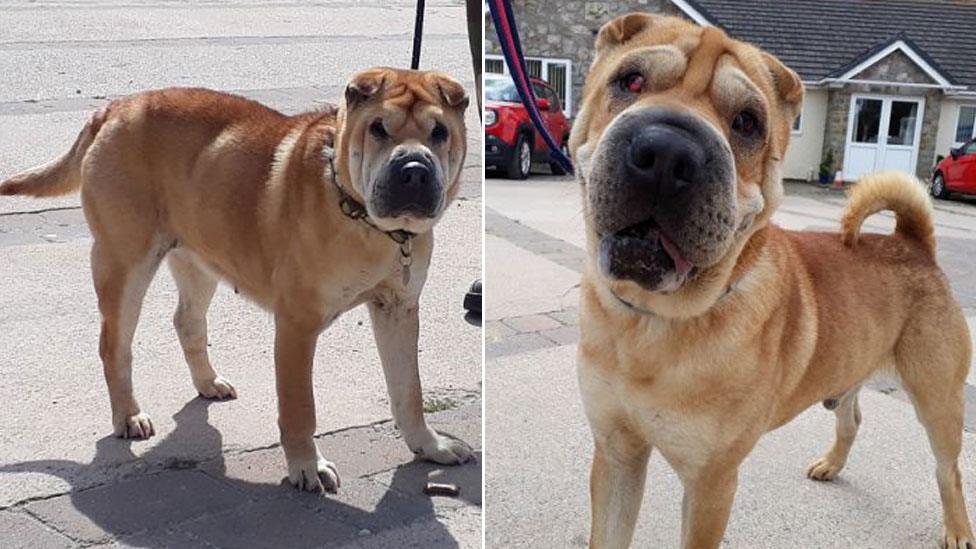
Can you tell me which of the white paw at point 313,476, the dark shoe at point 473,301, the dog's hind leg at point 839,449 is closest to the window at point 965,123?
the dark shoe at point 473,301

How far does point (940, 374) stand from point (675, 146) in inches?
76.2

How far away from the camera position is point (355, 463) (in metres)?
3.96

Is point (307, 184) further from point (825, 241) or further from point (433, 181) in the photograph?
point (825, 241)

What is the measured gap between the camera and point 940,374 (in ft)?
11.2

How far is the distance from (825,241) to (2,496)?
9.42 feet

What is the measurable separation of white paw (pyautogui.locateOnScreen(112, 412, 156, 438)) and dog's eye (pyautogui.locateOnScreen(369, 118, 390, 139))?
5.09 feet

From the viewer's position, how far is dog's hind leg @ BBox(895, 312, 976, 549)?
11.1ft

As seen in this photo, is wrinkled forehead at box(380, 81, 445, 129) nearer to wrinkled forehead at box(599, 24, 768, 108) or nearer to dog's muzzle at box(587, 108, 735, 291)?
wrinkled forehead at box(599, 24, 768, 108)

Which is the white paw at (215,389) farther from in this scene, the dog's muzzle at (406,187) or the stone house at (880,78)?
the stone house at (880,78)

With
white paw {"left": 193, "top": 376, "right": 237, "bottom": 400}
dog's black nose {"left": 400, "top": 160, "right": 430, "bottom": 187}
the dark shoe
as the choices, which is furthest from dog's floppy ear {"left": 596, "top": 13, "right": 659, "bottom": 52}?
the dark shoe

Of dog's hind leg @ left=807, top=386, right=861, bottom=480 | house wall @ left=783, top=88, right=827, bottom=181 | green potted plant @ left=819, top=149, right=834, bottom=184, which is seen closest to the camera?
dog's hind leg @ left=807, top=386, right=861, bottom=480

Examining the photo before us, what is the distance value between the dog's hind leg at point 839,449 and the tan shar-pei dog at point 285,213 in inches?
58.0

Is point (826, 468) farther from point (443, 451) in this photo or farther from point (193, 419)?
point (193, 419)

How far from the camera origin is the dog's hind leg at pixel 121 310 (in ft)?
12.9
